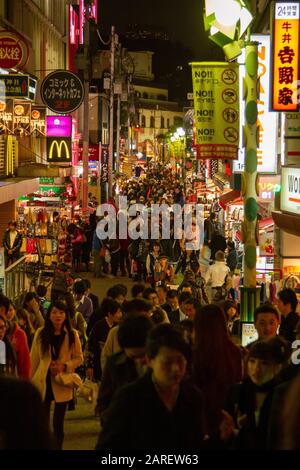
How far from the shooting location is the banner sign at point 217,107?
41.9 feet

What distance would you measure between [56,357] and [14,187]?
15.6 m

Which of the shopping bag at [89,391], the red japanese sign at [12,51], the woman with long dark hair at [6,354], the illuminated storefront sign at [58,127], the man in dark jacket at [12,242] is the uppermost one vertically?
the red japanese sign at [12,51]

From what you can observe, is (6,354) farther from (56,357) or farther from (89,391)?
(89,391)

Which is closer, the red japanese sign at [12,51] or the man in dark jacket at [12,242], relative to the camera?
the man in dark jacket at [12,242]

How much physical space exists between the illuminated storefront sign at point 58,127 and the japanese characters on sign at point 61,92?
2.23 meters

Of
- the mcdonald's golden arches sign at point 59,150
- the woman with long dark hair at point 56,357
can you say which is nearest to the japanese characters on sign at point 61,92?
the mcdonald's golden arches sign at point 59,150

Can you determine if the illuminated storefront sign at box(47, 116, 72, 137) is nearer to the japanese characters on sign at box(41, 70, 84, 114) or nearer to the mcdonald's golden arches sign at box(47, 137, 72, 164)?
the mcdonald's golden arches sign at box(47, 137, 72, 164)

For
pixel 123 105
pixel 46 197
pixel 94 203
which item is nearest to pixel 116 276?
pixel 46 197

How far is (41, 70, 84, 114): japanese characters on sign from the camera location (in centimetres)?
2641

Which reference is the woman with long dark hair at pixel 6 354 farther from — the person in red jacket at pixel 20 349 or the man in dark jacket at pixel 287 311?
the man in dark jacket at pixel 287 311

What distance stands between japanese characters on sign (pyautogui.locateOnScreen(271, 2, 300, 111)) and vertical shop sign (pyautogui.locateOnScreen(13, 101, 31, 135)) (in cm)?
1450

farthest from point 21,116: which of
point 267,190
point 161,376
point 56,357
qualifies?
point 161,376

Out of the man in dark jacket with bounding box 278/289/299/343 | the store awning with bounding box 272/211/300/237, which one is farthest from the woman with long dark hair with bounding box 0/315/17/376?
the store awning with bounding box 272/211/300/237

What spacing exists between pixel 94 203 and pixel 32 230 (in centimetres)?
1436
